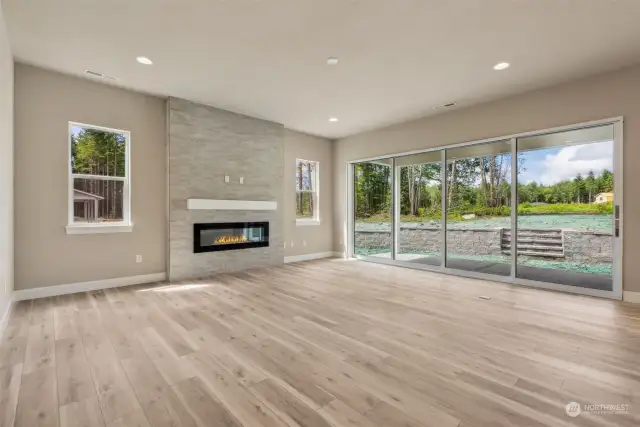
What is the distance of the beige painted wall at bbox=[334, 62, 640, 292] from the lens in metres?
3.91

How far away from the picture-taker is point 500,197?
5270 millimetres

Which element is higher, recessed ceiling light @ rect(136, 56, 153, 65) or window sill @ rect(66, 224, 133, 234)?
recessed ceiling light @ rect(136, 56, 153, 65)

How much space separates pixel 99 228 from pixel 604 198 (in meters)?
7.31

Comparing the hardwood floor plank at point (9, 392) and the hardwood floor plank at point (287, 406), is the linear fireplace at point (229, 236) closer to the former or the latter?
the hardwood floor plank at point (9, 392)

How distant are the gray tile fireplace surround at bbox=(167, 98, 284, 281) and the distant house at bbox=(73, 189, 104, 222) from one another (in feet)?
3.29

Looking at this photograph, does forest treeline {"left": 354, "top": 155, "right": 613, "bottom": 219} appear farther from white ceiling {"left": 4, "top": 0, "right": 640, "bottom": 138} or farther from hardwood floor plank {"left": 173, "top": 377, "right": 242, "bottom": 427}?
hardwood floor plank {"left": 173, "top": 377, "right": 242, "bottom": 427}

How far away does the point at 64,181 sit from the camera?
417 cm

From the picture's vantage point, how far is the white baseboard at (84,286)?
3.90 m

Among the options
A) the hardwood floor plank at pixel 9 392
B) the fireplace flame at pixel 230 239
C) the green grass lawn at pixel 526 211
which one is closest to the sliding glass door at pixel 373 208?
the green grass lawn at pixel 526 211

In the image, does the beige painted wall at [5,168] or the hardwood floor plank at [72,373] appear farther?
the beige painted wall at [5,168]

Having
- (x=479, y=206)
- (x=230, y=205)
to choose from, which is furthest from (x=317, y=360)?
(x=479, y=206)

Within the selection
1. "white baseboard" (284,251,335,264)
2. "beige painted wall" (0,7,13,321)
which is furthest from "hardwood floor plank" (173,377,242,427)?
"white baseboard" (284,251,335,264)

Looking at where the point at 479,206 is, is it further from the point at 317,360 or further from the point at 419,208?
the point at 317,360

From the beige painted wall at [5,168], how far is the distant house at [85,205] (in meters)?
0.73
